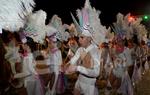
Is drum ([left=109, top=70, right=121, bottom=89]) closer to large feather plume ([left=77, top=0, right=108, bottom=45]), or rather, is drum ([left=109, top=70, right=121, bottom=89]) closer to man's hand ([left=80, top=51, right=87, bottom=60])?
large feather plume ([left=77, top=0, right=108, bottom=45])

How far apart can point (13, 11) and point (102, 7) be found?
4557 cm

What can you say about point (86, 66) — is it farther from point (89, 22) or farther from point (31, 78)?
point (31, 78)

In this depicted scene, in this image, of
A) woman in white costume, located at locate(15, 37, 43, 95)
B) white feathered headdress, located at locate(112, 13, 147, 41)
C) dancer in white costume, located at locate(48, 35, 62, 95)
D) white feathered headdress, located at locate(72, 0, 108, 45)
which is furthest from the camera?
white feathered headdress, located at locate(112, 13, 147, 41)

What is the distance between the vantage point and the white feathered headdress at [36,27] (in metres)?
9.78

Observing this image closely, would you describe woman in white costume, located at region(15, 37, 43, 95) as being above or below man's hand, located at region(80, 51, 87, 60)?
below

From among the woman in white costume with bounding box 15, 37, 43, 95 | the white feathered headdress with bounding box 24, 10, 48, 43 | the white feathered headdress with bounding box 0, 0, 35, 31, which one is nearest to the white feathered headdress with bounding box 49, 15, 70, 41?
the white feathered headdress with bounding box 24, 10, 48, 43

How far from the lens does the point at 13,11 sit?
3623mm

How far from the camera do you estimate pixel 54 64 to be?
11.9 metres

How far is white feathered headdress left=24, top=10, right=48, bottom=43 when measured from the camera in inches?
385

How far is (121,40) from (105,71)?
120 centimetres

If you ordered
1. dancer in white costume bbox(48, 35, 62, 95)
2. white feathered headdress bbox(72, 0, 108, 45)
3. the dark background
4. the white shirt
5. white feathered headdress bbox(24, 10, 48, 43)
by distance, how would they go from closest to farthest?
the white shirt < white feathered headdress bbox(72, 0, 108, 45) < white feathered headdress bbox(24, 10, 48, 43) < dancer in white costume bbox(48, 35, 62, 95) < the dark background

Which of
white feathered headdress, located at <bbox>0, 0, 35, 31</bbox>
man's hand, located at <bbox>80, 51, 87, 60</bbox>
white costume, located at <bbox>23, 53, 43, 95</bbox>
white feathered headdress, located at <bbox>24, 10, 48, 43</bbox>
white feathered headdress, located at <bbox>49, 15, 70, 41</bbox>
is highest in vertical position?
white feathered headdress, located at <bbox>49, 15, 70, 41</bbox>

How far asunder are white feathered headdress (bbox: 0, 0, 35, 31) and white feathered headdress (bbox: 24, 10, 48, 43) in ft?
19.2

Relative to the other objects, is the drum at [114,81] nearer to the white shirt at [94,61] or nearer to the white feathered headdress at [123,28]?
the white feathered headdress at [123,28]
